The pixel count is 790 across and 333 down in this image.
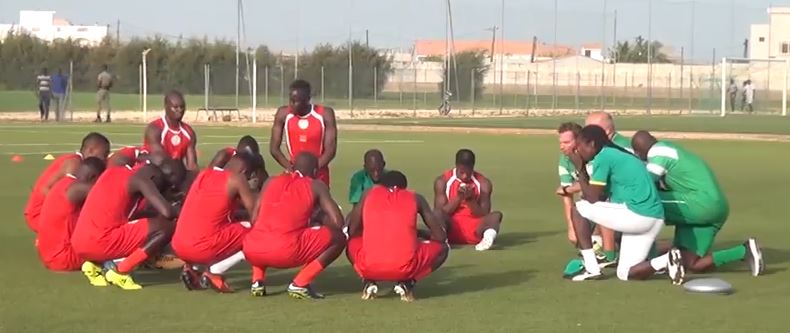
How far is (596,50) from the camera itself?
8119cm

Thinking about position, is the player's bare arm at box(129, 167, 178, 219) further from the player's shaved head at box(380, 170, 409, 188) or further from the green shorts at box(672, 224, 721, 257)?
the green shorts at box(672, 224, 721, 257)

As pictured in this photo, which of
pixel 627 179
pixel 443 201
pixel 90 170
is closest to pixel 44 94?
pixel 443 201

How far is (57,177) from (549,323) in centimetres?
504

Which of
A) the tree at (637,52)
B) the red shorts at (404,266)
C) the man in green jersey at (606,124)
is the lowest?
the red shorts at (404,266)

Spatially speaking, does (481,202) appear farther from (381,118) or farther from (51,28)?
(51,28)

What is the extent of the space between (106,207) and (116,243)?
30cm

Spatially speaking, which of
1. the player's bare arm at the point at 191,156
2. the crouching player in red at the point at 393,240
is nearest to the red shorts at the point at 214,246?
the crouching player in red at the point at 393,240

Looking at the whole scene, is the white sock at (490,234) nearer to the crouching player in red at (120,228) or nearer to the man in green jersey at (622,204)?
the man in green jersey at (622,204)

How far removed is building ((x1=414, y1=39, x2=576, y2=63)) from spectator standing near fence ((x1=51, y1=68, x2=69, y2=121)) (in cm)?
2670

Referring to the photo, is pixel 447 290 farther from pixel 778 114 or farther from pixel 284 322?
pixel 778 114

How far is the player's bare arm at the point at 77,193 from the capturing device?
38.3ft

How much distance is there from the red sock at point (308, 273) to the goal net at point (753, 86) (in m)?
49.0

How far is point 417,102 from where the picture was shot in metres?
69.4

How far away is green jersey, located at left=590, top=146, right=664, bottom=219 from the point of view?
11672mm
